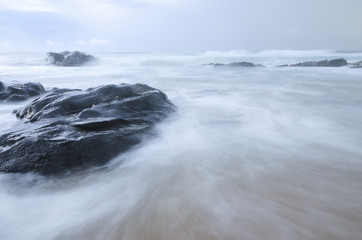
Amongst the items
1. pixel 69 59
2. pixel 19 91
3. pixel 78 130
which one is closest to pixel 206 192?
pixel 78 130

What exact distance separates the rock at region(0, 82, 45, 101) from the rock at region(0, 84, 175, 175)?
2.75 metres

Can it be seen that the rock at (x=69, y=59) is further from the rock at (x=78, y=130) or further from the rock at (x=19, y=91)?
the rock at (x=78, y=130)

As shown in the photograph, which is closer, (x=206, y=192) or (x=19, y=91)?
(x=206, y=192)

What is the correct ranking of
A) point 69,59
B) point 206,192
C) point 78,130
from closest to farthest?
point 206,192
point 78,130
point 69,59

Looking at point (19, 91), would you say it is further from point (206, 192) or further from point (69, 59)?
point (69, 59)

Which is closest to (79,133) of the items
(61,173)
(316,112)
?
(61,173)

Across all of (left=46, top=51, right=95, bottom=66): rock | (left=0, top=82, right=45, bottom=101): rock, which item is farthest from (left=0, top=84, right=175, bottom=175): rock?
(left=46, top=51, right=95, bottom=66): rock

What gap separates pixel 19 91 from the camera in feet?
26.6

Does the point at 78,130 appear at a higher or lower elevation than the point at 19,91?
lower

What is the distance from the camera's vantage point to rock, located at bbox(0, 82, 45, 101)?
25.7 ft

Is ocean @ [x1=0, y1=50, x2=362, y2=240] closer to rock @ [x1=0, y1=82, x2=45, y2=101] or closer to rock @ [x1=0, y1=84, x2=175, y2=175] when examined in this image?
rock @ [x1=0, y1=84, x2=175, y2=175]

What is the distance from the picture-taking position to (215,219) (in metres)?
2.35

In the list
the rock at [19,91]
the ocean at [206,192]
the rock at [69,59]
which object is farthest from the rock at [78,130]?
the rock at [69,59]

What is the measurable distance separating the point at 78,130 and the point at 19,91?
19.5 ft
